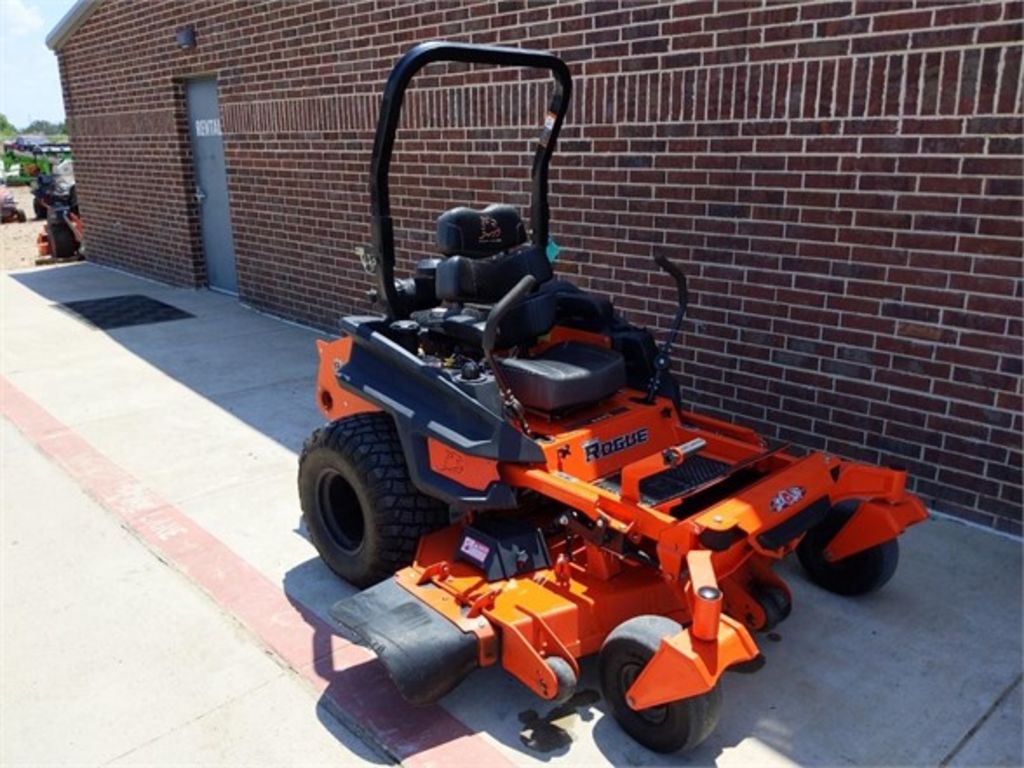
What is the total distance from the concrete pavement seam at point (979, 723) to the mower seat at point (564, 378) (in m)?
1.62

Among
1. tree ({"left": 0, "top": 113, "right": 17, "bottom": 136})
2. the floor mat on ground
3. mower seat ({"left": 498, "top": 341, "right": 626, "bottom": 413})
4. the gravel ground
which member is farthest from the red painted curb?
tree ({"left": 0, "top": 113, "right": 17, "bottom": 136})

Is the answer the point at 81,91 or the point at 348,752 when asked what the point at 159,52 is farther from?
the point at 348,752

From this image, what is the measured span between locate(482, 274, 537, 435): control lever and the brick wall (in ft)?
5.97

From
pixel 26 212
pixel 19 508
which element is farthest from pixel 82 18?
pixel 26 212

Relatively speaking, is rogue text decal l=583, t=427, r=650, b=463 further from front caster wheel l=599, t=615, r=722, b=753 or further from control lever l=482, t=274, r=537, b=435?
front caster wheel l=599, t=615, r=722, b=753

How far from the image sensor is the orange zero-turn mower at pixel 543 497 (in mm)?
2730

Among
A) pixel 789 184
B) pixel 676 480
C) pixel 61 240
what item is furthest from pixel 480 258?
pixel 61 240

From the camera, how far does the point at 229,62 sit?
8523 millimetres

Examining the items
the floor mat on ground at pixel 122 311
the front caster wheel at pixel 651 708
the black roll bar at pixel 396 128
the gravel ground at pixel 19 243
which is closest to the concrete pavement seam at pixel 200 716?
the front caster wheel at pixel 651 708

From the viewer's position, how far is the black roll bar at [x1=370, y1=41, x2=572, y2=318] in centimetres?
326

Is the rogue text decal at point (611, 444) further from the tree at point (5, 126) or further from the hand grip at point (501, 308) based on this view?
the tree at point (5, 126)

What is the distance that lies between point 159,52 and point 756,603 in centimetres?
910

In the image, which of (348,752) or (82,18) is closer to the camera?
(348,752)

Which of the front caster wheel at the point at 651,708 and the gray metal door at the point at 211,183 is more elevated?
the gray metal door at the point at 211,183
